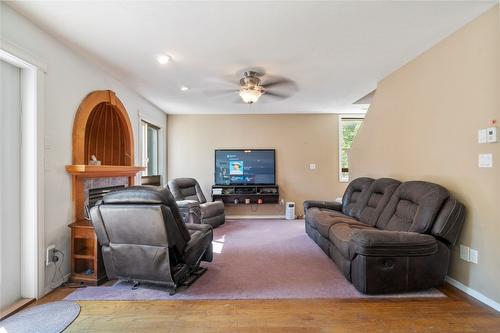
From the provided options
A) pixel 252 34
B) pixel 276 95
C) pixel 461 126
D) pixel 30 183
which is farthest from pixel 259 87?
pixel 30 183

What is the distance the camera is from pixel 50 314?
2.05 m

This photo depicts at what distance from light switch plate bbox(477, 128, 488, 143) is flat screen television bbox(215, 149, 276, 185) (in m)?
4.00

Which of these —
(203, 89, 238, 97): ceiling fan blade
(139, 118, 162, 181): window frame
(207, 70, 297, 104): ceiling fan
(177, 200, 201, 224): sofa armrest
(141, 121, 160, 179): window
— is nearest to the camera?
(207, 70, 297, 104): ceiling fan

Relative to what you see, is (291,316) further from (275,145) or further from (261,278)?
(275,145)

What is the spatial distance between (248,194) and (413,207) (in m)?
3.58

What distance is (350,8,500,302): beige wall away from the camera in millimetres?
2148

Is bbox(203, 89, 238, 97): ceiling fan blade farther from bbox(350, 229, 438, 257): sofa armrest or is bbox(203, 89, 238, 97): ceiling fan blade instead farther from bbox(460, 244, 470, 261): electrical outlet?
bbox(460, 244, 470, 261): electrical outlet

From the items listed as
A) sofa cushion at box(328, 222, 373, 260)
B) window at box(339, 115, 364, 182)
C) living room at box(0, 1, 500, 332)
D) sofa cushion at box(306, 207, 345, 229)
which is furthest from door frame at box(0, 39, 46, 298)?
window at box(339, 115, 364, 182)

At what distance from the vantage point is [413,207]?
2.68 metres

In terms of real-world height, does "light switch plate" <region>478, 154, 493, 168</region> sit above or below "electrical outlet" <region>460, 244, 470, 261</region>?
above

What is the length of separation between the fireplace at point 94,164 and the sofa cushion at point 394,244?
261cm

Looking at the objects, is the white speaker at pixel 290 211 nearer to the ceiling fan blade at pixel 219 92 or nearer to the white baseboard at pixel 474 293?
the ceiling fan blade at pixel 219 92

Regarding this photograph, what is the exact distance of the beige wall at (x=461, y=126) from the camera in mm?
2148

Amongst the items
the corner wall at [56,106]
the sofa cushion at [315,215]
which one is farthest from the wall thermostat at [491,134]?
the corner wall at [56,106]
